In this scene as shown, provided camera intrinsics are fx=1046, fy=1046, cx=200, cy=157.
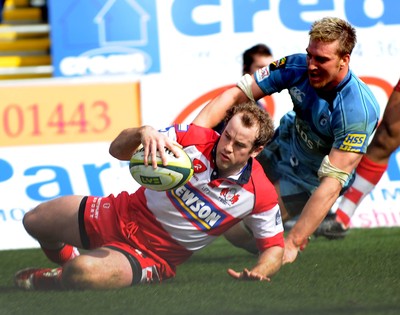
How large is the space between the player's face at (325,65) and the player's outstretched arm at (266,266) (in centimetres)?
114

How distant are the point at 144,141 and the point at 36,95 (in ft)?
13.9

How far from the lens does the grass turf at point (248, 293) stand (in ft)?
18.2

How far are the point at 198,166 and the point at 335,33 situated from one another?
125 cm

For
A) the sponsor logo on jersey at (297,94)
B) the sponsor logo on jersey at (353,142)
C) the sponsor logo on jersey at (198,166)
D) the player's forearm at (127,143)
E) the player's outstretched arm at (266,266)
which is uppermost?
the sponsor logo on jersey at (297,94)

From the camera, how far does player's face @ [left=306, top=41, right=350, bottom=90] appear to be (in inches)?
256

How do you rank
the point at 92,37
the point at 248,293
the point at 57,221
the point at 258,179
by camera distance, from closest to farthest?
the point at 248,293, the point at 258,179, the point at 57,221, the point at 92,37

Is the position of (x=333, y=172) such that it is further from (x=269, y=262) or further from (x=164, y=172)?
(x=164, y=172)

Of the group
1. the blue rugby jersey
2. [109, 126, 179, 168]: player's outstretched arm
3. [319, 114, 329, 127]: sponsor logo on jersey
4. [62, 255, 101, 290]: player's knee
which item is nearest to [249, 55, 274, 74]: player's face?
the blue rugby jersey

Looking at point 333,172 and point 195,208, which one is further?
point 333,172

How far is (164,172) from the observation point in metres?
5.74

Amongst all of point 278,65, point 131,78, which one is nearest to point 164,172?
point 278,65

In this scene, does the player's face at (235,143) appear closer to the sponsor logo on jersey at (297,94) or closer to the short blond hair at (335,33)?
the short blond hair at (335,33)

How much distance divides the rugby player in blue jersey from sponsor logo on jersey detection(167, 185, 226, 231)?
1.79ft

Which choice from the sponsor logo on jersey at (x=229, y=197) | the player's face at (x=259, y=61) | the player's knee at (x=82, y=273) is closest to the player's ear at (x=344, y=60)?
the sponsor logo on jersey at (x=229, y=197)
